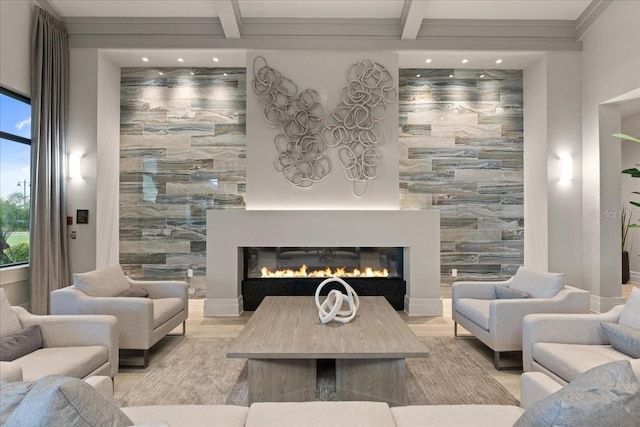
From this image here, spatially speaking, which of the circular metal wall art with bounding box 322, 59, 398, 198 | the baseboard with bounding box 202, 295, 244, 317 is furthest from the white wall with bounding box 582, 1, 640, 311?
the baseboard with bounding box 202, 295, 244, 317

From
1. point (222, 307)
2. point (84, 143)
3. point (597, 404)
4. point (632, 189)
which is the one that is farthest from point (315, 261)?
point (632, 189)

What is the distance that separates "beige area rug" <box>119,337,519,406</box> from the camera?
2.80m

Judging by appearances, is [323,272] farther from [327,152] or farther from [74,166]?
[74,166]

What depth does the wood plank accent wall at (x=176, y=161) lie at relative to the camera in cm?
593

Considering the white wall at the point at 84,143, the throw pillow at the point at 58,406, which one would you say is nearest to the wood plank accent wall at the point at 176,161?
the white wall at the point at 84,143

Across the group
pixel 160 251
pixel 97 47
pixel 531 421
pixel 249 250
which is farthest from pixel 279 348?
pixel 97 47

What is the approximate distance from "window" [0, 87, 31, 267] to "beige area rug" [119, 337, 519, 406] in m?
2.33

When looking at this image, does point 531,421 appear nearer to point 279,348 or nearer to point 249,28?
point 279,348

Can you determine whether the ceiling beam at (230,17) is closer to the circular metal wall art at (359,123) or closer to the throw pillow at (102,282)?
the circular metal wall art at (359,123)

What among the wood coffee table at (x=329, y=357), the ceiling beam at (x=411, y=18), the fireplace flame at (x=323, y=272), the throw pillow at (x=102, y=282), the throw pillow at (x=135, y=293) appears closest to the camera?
the wood coffee table at (x=329, y=357)

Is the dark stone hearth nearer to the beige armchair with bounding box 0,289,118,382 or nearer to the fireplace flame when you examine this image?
the fireplace flame

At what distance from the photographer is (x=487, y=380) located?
3.13 m

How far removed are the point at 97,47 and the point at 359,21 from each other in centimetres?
343

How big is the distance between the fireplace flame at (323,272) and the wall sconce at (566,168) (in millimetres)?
2679
